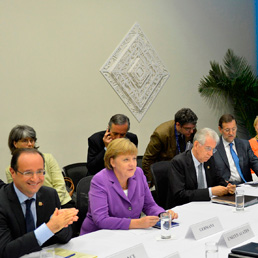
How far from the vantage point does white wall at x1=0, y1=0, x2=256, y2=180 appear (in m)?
4.97

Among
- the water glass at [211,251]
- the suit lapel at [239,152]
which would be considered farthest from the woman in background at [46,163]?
A: the water glass at [211,251]

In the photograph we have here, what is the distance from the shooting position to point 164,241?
2400mm

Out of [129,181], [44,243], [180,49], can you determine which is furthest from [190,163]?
[180,49]

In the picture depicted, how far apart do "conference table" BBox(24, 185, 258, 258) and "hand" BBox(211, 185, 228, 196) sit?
17.5 inches

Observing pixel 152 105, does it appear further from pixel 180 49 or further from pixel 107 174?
pixel 107 174

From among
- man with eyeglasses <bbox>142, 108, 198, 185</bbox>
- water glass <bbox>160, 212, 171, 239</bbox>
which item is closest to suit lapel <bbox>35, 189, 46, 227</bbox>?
water glass <bbox>160, 212, 171, 239</bbox>

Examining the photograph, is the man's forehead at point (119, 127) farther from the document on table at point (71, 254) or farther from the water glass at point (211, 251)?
the water glass at point (211, 251)

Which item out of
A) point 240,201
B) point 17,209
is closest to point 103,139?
point 240,201

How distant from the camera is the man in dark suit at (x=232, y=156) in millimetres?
4434

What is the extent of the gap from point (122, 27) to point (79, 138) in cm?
182

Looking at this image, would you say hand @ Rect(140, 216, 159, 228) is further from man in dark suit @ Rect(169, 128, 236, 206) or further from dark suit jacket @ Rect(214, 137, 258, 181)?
dark suit jacket @ Rect(214, 137, 258, 181)

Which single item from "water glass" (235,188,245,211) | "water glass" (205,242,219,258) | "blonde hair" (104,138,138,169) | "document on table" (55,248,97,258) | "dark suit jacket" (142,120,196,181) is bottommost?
"water glass" (205,242,219,258)

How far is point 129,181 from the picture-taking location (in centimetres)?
301

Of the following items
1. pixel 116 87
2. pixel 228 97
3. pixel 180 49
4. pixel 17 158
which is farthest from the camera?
pixel 228 97
